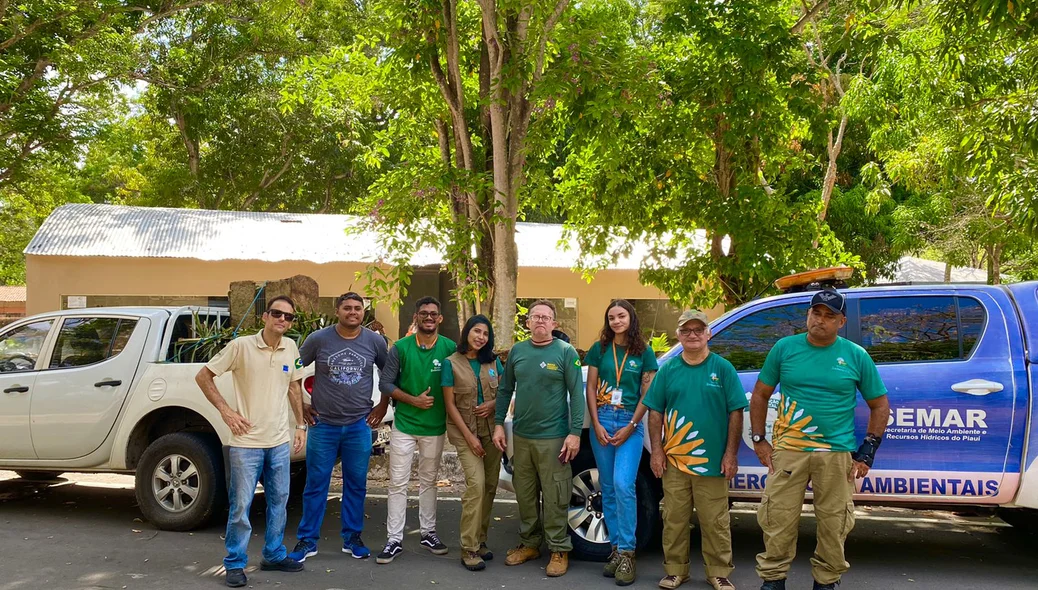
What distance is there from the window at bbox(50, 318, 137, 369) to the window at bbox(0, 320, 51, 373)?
0.56 feet

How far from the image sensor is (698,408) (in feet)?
16.8

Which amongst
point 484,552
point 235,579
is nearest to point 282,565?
point 235,579

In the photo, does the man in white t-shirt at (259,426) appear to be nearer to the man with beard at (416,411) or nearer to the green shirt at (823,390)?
the man with beard at (416,411)

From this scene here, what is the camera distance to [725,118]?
9609 millimetres

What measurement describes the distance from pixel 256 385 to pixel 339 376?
633 millimetres

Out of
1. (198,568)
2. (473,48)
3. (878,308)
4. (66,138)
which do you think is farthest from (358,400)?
(66,138)

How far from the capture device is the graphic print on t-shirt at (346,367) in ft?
19.2

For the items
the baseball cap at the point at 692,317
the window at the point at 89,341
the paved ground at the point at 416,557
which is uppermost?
the baseball cap at the point at 692,317

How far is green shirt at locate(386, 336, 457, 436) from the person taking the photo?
19.3ft

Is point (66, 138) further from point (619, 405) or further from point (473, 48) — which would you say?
point (619, 405)

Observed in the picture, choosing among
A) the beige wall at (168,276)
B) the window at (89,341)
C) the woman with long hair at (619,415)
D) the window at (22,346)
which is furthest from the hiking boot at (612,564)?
the beige wall at (168,276)

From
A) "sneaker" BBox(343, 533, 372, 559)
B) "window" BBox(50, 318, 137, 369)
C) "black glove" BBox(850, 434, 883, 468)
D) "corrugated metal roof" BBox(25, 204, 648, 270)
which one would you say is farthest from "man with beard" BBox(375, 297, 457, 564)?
"corrugated metal roof" BBox(25, 204, 648, 270)

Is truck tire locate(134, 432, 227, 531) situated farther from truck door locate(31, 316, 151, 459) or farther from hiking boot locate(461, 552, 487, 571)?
hiking boot locate(461, 552, 487, 571)

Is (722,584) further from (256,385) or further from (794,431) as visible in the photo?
(256,385)
